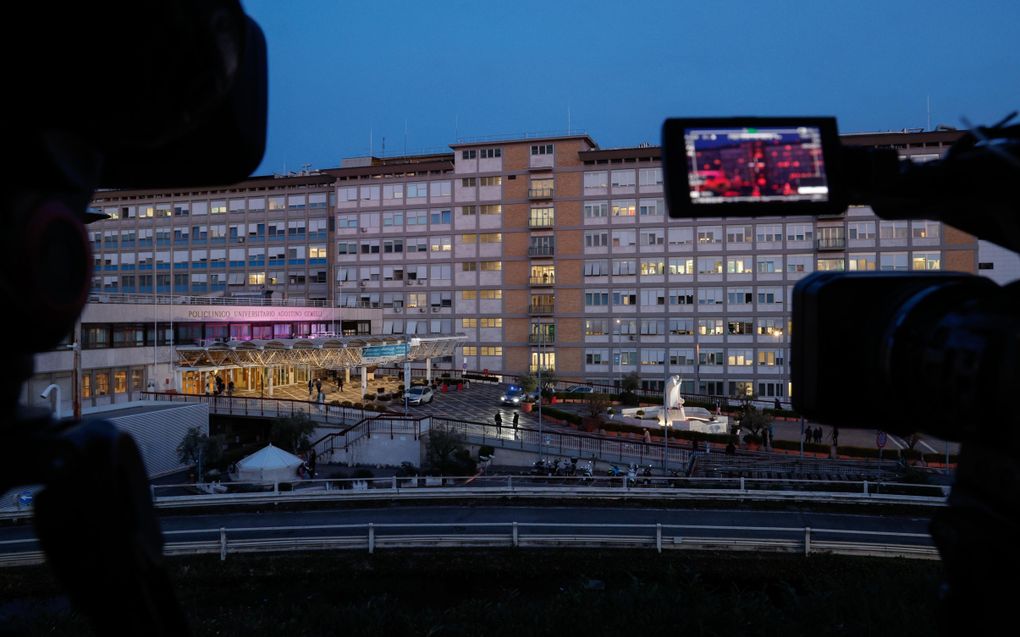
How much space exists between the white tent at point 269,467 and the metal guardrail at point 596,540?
7.75 m

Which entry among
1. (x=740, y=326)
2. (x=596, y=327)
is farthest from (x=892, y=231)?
(x=596, y=327)

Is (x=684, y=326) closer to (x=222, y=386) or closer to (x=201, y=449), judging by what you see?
(x=222, y=386)

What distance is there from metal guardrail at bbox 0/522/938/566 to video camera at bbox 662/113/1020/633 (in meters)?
10.2

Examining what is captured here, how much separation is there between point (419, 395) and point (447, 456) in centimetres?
1626

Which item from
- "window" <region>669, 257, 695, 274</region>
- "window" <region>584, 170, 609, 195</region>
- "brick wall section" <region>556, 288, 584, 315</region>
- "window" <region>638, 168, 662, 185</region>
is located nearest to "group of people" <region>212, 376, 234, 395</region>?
"brick wall section" <region>556, 288, 584, 315</region>

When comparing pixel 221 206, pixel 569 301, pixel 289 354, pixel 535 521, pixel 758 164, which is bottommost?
pixel 535 521

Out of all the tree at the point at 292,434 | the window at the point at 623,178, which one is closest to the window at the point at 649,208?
the window at the point at 623,178

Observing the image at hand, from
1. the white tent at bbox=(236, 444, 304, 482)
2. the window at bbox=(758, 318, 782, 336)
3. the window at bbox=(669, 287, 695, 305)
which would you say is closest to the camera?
A: the white tent at bbox=(236, 444, 304, 482)

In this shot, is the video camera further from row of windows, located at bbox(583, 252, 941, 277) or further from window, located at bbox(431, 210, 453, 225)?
window, located at bbox(431, 210, 453, 225)

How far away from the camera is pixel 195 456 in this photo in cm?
2334

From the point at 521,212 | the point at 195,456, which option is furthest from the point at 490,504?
the point at 521,212

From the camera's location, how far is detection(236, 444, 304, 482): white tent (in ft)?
66.5

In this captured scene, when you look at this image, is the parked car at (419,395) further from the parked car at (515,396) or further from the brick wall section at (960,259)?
the brick wall section at (960,259)

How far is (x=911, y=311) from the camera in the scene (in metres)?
1.68
